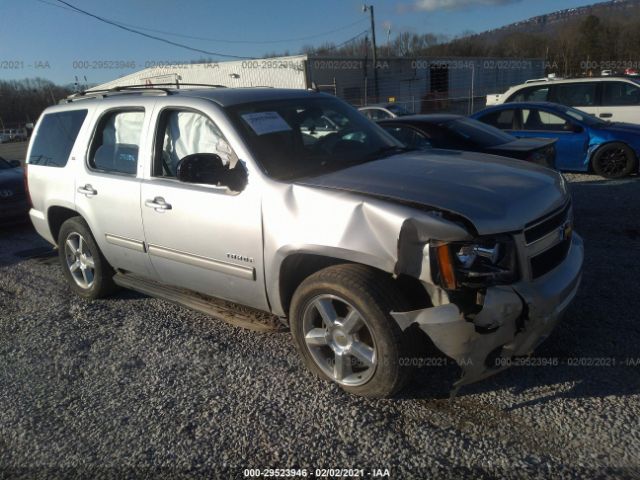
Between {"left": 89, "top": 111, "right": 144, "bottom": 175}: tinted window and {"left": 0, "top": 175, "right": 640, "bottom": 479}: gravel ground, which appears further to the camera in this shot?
{"left": 89, "top": 111, "right": 144, "bottom": 175}: tinted window

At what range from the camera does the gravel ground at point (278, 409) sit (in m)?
2.53

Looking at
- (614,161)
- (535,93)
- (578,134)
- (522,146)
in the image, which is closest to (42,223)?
(522,146)

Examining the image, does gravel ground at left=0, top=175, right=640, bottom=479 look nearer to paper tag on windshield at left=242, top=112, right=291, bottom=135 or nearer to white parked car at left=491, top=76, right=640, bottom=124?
paper tag on windshield at left=242, top=112, right=291, bottom=135

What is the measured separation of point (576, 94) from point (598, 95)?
0.43 m

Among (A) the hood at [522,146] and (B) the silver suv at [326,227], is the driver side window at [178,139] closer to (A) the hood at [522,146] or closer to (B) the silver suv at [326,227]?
(B) the silver suv at [326,227]

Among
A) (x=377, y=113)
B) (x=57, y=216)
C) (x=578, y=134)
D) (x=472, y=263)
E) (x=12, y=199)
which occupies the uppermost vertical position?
(x=377, y=113)

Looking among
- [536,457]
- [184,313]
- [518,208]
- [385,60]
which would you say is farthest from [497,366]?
[385,60]

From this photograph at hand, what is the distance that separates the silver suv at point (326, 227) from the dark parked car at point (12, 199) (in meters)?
4.29

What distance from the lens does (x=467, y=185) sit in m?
2.92

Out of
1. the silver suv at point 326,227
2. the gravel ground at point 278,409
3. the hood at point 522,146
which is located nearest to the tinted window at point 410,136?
the hood at point 522,146

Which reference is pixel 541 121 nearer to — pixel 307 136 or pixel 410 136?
pixel 410 136

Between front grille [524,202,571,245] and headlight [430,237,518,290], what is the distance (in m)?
0.17

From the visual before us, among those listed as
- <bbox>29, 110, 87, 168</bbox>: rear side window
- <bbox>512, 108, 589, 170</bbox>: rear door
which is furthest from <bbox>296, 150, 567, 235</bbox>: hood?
<bbox>512, 108, 589, 170</bbox>: rear door

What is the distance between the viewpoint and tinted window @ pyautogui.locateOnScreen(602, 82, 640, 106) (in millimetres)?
10703
